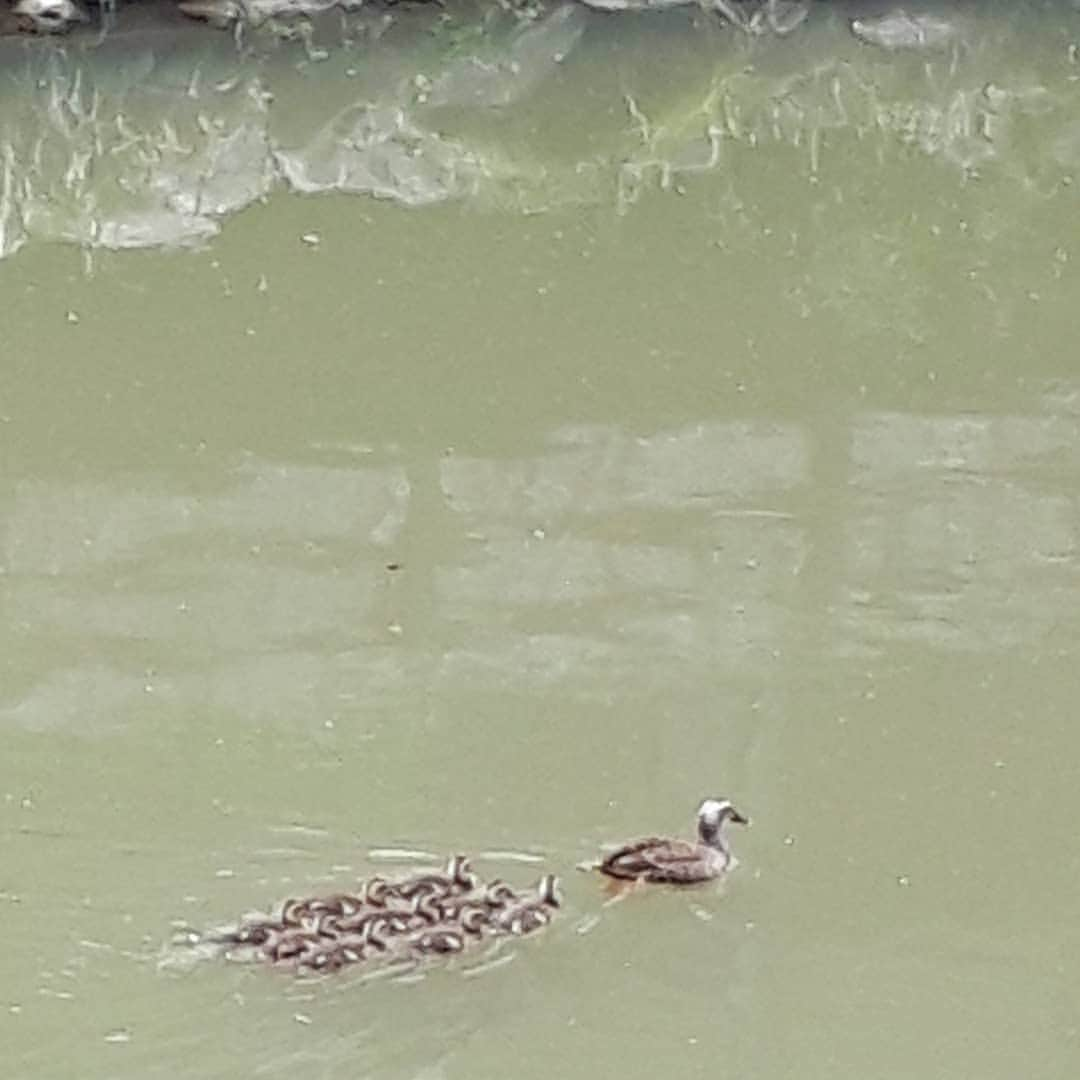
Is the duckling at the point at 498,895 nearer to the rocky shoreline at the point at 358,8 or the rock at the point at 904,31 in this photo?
the rocky shoreline at the point at 358,8

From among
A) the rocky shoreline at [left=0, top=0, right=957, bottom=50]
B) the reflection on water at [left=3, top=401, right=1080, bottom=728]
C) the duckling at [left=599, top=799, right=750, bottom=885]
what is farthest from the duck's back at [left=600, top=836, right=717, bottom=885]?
the rocky shoreline at [left=0, top=0, right=957, bottom=50]

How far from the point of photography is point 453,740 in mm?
3820

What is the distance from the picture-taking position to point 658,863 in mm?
3453

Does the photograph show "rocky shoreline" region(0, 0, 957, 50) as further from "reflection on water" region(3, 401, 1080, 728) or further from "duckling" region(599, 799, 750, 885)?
"duckling" region(599, 799, 750, 885)

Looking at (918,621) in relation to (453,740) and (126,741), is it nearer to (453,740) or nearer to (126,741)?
(453,740)

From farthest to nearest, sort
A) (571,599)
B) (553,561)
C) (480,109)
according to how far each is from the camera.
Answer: (480,109) → (553,561) → (571,599)

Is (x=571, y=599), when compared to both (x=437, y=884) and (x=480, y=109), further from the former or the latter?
(x=480, y=109)

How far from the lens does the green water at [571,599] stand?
331cm

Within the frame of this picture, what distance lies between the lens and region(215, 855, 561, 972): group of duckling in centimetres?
329

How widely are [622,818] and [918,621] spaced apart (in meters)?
0.79

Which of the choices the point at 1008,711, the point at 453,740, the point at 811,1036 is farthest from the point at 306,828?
the point at 1008,711

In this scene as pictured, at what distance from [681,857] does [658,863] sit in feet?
0.12

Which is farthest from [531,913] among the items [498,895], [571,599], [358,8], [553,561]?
[358,8]

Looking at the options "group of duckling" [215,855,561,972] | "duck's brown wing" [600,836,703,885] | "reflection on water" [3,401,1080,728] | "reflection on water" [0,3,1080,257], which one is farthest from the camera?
"reflection on water" [0,3,1080,257]
